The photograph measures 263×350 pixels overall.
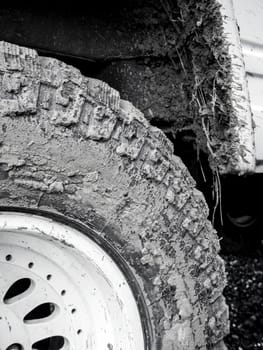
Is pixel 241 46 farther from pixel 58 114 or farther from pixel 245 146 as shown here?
pixel 58 114

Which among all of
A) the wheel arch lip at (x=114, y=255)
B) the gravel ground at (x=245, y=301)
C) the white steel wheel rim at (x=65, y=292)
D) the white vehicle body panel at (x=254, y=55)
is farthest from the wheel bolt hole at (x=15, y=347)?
the gravel ground at (x=245, y=301)

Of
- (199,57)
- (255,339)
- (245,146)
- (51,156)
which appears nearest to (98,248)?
(51,156)

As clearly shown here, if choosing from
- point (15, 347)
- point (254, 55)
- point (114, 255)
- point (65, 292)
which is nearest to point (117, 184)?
point (114, 255)

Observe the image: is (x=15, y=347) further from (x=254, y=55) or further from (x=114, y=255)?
(x=254, y=55)

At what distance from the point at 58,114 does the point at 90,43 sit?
47cm

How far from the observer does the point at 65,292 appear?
1.13 meters

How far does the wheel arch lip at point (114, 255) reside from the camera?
1.03 meters

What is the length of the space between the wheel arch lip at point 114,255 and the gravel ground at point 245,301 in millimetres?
995

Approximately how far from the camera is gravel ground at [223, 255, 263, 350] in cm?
207

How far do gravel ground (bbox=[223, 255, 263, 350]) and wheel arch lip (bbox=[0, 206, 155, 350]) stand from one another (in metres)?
1.00

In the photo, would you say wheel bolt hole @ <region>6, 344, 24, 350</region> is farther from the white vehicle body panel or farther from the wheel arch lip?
the white vehicle body panel

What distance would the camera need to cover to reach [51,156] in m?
1.03

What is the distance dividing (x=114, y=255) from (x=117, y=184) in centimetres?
16

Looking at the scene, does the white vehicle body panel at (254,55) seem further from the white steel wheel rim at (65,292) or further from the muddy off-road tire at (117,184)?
the white steel wheel rim at (65,292)
